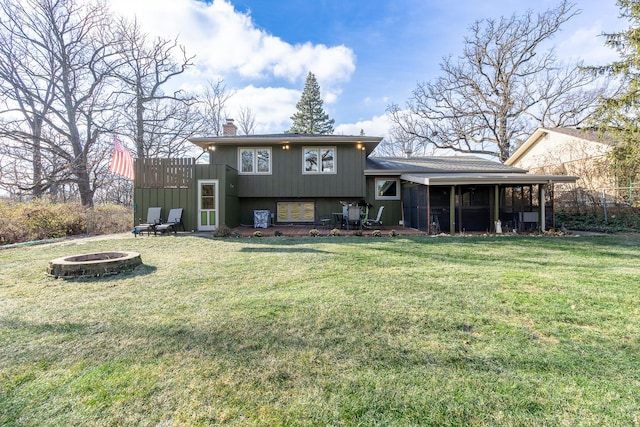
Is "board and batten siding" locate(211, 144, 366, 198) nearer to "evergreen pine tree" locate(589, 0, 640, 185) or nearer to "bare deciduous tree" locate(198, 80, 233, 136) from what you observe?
"evergreen pine tree" locate(589, 0, 640, 185)

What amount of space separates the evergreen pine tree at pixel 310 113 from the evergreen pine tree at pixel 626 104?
2496cm

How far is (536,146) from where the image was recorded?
16859 millimetres

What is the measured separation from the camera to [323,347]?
235 cm

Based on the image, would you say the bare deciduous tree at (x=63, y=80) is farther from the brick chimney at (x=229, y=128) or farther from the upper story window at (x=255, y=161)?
the upper story window at (x=255, y=161)

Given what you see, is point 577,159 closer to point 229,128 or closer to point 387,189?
point 387,189

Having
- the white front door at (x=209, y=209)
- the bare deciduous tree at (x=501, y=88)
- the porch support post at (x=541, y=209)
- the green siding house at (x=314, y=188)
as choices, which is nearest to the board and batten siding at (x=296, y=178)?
the green siding house at (x=314, y=188)

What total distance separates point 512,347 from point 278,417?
1.98m

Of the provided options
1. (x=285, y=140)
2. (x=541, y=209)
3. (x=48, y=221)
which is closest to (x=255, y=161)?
(x=285, y=140)

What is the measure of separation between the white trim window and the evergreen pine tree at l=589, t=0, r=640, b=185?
7760 millimetres

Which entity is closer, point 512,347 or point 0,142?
point 512,347

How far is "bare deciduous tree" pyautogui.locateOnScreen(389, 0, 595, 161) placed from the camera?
2100cm

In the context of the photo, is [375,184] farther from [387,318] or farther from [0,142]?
[0,142]

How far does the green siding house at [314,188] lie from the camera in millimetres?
10445

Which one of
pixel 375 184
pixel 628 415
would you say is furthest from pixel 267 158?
pixel 628 415
